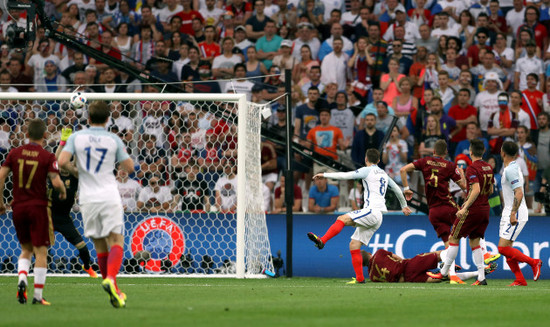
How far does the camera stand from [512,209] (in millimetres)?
13648

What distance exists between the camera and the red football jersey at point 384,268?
14711 mm

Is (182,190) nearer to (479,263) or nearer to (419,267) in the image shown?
(419,267)

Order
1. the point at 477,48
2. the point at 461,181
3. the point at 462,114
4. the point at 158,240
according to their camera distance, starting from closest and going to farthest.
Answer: the point at 461,181 → the point at 158,240 → the point at 462,114 → the point at 477,48

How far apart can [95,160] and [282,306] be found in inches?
95.9

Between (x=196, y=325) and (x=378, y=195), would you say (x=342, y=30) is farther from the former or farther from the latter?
(x=196, y=325)

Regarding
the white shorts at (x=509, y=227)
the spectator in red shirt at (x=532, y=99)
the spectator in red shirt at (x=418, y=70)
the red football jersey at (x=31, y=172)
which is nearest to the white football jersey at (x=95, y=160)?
the red football jersey at (x=31, y=172)

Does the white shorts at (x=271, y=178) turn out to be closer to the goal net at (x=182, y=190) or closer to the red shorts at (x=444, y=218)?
the goal net at (x=182, y=190)

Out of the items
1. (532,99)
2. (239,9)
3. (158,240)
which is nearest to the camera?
(158,240)

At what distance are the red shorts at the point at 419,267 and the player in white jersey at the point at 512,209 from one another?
123 centimetres

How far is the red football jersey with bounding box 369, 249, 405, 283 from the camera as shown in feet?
48.3

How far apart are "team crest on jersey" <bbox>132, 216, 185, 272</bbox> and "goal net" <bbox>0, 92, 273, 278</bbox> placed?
0.02 m

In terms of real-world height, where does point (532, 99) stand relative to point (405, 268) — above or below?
above

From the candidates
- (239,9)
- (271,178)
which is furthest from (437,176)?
(239,9)

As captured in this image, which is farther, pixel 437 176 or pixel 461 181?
pixel 461 181
